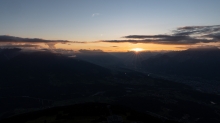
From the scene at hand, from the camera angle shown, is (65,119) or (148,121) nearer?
(148,121)

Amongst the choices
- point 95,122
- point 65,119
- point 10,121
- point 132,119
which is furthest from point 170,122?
point 10,121

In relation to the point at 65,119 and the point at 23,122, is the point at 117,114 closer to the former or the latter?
the point at 65,119

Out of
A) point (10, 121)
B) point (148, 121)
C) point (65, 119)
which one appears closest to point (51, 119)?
point (65, 119)

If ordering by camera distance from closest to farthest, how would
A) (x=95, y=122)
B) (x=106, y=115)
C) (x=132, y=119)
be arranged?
(x=95, y=122)
(x=132, y=119)
(x=106, y=115)

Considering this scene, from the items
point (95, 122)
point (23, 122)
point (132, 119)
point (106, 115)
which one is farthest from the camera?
point (23, 122)

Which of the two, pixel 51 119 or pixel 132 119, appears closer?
pixel 132 119

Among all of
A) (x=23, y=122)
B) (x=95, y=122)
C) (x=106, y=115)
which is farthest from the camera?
(x=23, y=122)

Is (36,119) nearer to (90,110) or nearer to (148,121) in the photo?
(90,110)

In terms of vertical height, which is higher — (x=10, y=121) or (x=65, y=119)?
(x=65, y=119)

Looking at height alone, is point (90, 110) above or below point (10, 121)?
above
